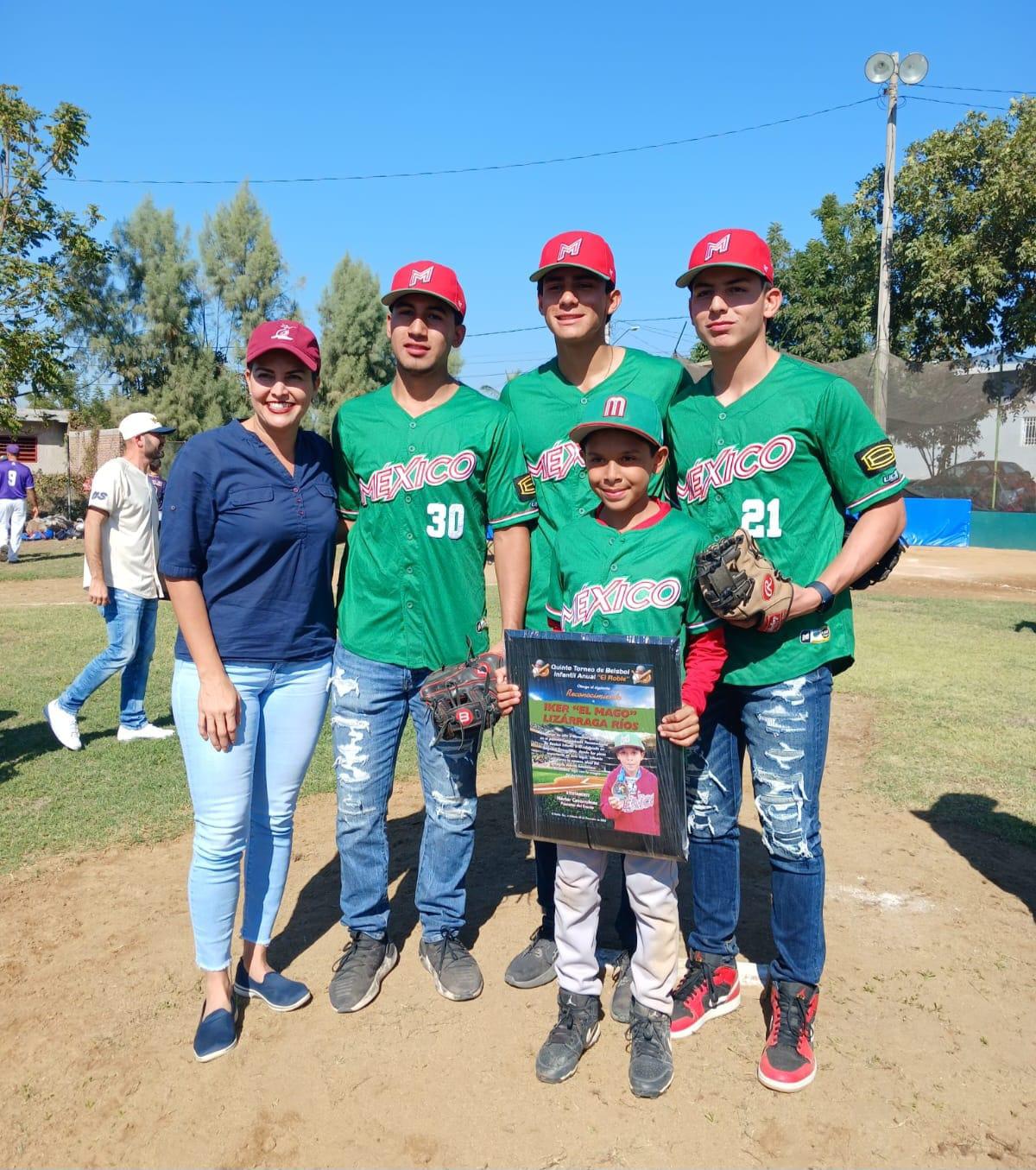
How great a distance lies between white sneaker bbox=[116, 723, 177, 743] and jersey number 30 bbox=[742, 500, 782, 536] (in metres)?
4.90

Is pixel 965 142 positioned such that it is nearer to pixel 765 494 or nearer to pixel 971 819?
pixel 971 819

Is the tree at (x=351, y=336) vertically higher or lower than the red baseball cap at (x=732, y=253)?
higher

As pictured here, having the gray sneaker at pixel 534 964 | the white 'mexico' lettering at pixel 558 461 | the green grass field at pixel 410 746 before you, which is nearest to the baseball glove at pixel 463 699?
the white 'mexico' lettering at pixel 558 461

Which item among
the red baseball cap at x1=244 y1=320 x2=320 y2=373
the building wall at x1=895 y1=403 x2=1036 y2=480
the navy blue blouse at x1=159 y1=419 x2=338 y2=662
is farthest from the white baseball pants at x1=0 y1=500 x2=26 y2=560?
the building wall at x1=895 y1=403 x2=1036 y2=480

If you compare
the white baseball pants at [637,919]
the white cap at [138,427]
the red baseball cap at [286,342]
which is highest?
the red baseball cap at [286,342]

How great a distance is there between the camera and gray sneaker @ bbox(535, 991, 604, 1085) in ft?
9.41

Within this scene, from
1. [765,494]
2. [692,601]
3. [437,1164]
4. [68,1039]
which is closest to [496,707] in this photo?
[692,601]

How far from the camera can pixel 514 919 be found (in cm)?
395

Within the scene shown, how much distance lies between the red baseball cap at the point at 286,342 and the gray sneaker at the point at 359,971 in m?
2.08

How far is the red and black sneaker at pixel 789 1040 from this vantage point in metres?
2.80

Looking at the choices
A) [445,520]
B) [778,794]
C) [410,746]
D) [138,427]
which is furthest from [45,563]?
[778,794]

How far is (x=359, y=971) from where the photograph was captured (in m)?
3.34

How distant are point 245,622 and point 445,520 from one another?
756mm

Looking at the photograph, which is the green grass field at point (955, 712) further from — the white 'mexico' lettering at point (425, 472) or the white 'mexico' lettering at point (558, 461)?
the white 'mexico' lettering at point (425, 472)
